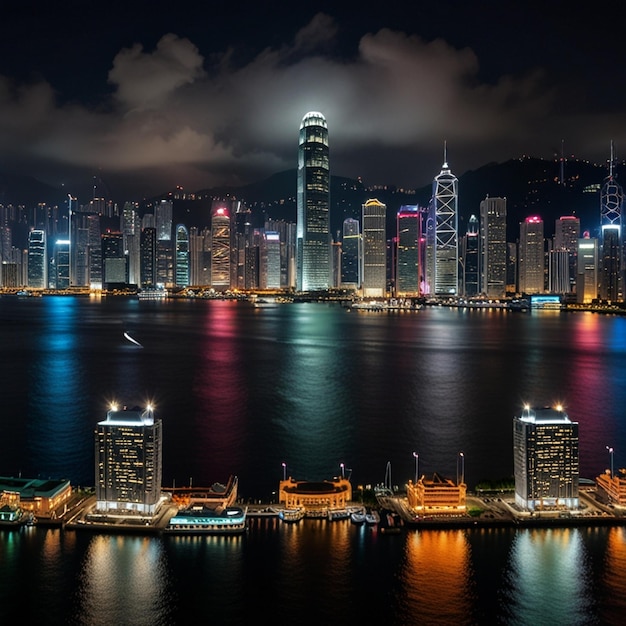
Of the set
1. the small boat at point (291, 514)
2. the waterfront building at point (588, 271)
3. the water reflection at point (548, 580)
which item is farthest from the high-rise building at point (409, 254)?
the water reflection at point (548, 580)

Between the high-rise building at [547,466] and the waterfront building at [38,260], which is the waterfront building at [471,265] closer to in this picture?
the waterfront building at [38,260]

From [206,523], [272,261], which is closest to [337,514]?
[206,523]

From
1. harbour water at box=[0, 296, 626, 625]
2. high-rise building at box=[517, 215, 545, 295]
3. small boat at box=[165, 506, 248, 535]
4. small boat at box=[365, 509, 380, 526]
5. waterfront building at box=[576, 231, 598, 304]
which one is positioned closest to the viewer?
harbour water at box=[0, 296, 626, 625]

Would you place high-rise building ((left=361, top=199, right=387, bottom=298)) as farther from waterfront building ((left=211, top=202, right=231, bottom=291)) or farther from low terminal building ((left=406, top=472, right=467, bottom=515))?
low terminal building ((left=406, top=472, right=467, bottom=515))

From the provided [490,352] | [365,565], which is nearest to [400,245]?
[490,352]

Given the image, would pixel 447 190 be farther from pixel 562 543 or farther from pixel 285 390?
pixel 562 543

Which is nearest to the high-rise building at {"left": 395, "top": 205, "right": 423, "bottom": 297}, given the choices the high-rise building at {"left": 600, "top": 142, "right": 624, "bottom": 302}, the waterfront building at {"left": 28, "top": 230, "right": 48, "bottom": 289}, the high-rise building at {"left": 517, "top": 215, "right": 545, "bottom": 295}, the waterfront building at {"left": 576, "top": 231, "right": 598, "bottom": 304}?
the high-rise building at {"left": 517, "top": 215, "right": 545, "bottom": 295}
